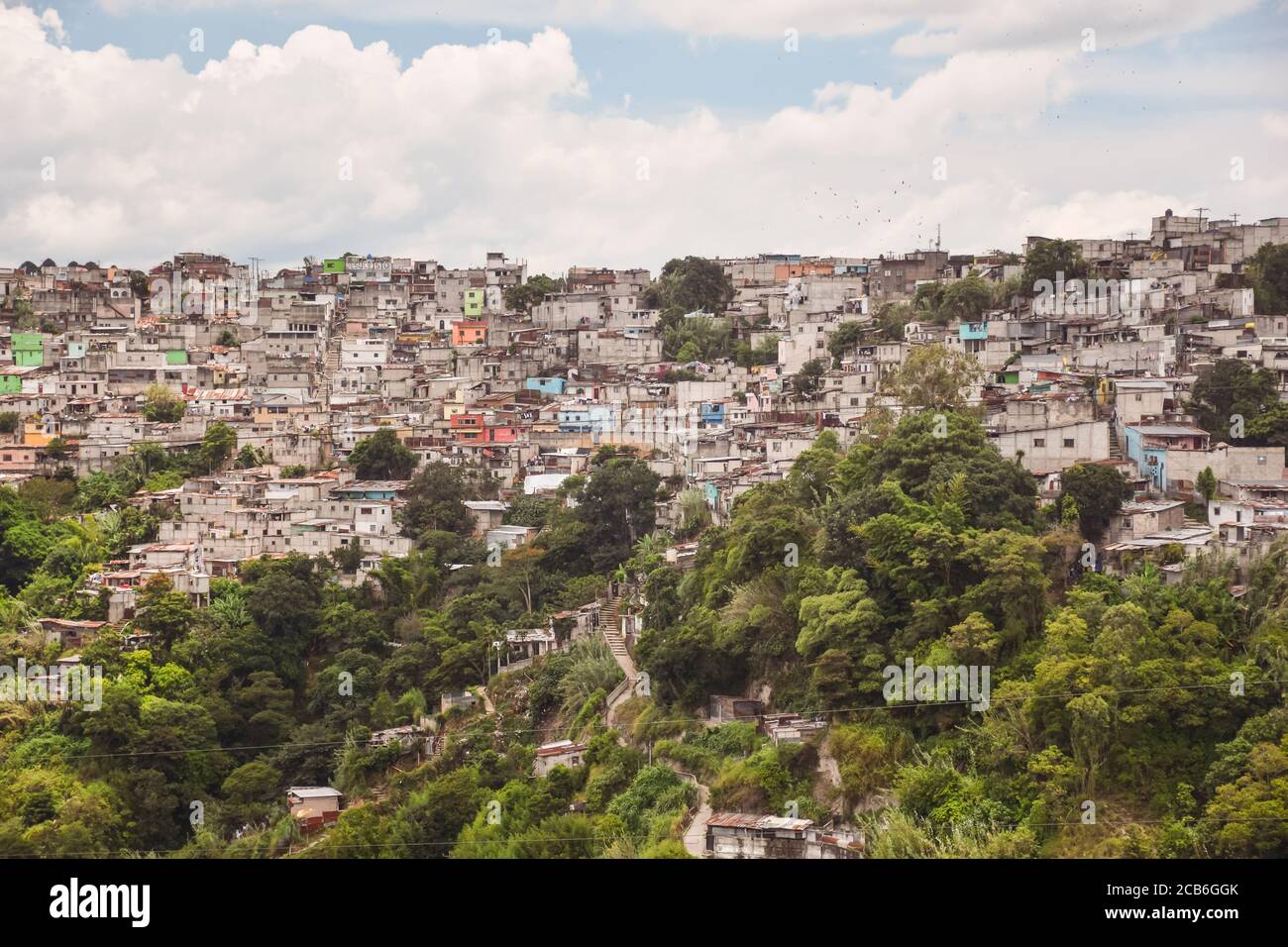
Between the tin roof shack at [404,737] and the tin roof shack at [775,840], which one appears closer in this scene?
the tin roof shack at [775,840]

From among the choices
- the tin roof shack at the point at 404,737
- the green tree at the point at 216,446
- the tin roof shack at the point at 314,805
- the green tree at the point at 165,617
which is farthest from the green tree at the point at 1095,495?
the green tree at the point at 216,446

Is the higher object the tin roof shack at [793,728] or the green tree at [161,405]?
the green tree at [161,405]

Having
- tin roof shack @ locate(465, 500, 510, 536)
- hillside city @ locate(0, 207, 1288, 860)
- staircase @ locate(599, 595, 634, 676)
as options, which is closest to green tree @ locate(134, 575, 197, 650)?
hillside city @ locate(0, 207, 1288, 860)

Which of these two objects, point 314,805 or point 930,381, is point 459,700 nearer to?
point 314,805

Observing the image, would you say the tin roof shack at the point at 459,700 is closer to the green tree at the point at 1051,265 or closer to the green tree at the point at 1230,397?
the green tree at the point at 1230,397

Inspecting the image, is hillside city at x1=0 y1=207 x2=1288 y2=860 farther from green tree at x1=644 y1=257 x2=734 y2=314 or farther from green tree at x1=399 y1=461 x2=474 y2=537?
green tree at x1=644 y1=257 x2=734 y2=314

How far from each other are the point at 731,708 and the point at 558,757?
152 cm

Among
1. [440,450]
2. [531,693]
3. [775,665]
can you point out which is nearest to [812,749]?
[775,665]

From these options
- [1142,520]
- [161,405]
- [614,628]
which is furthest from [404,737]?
[161,405]

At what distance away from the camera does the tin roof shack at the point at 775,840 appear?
9664 millimetres

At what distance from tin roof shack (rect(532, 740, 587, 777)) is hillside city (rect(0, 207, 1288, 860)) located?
0.14 feet

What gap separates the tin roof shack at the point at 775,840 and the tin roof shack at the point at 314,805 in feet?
15.0
